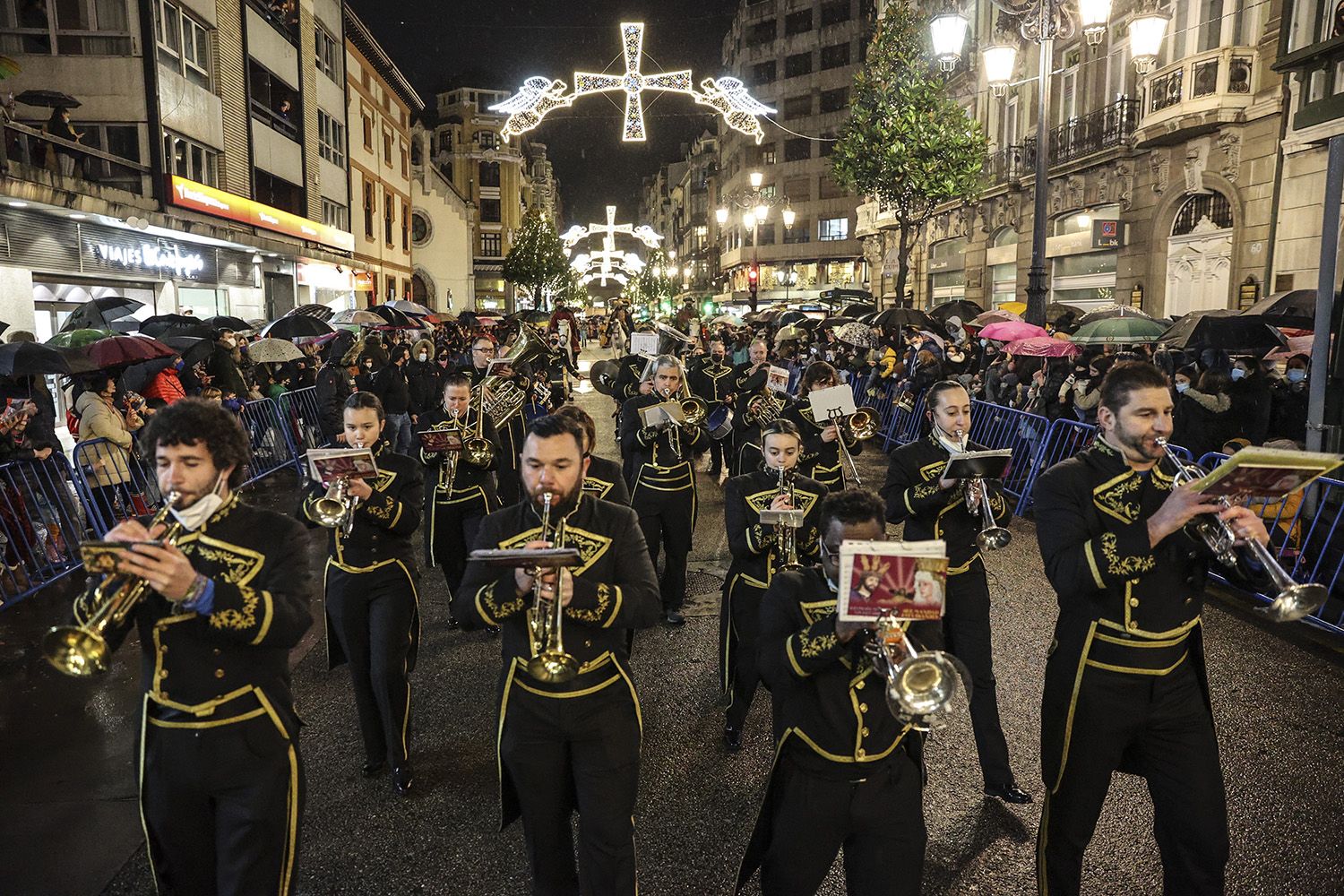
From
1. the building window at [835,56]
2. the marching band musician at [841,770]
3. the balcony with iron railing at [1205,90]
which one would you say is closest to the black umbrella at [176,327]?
the marching band musician at [841,770]

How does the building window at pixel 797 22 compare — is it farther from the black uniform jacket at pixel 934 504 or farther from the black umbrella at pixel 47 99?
the black uniform jacket at pixel 934 504

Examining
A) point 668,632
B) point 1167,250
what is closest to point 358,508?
point 668,632

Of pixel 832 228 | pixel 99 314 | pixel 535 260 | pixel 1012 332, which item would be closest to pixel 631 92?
pixel 1012 332

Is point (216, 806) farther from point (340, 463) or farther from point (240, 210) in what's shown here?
point (240, 210)

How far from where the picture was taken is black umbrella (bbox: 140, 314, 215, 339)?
47.5 feet

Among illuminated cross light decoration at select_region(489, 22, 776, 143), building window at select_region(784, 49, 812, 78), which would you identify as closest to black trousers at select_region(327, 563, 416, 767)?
illuminated cross light decoration at select_region(489, 22, 776, 143)

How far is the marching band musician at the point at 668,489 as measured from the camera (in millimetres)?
7434

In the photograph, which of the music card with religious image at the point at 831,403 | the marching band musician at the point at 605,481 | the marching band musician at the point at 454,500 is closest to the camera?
the marching band musician at the point at 605,481

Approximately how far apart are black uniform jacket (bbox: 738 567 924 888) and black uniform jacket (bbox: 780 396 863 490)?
315cm

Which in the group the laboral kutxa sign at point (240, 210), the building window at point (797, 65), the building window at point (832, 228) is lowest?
the laboral kutxa sign at point (240, 210)

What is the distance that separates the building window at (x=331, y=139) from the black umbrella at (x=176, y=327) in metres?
21.0

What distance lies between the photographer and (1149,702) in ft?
11.5

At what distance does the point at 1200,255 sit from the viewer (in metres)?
21.4

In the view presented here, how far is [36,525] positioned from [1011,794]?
28.8 feet
